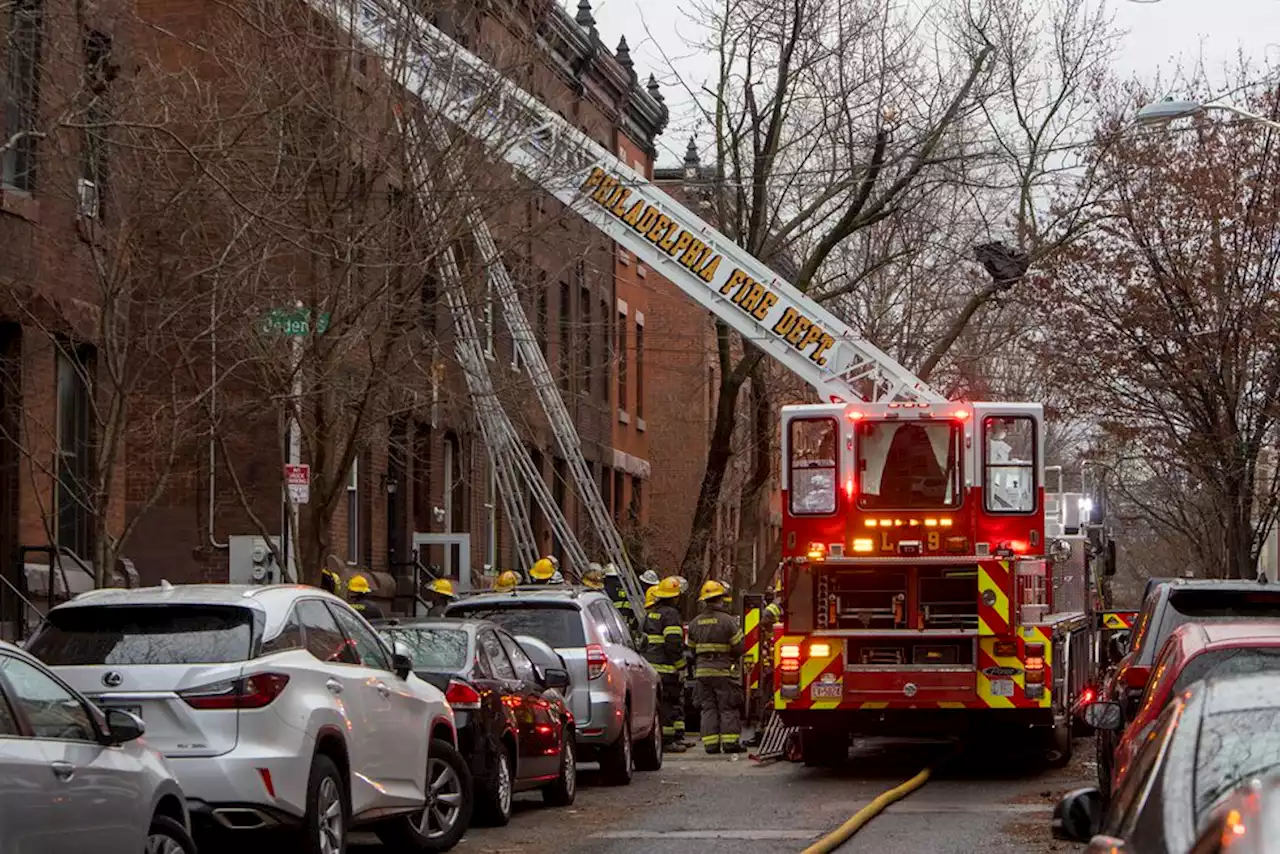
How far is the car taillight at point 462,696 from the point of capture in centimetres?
1401

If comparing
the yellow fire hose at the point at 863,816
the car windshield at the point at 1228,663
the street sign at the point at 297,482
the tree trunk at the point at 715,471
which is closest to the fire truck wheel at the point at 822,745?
the yellow fire hose at the point at 863,816

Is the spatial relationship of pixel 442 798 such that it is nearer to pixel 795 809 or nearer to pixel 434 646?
pixel 434 646

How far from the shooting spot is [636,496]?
4634 centimetres

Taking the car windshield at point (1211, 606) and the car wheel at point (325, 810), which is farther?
the car windshield at point (1211, 606)

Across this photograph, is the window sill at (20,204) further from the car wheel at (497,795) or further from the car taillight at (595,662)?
the car wheel at (497,795)

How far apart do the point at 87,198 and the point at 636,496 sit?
2850cm

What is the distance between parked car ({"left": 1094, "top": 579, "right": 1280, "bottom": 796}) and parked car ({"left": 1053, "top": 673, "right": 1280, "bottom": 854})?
24.3ft

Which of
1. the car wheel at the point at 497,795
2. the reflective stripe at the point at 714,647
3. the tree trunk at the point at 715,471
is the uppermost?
the tree trunk at the point at 715,471

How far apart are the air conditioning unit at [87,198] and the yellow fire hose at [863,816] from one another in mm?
7338

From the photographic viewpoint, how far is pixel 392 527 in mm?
30938

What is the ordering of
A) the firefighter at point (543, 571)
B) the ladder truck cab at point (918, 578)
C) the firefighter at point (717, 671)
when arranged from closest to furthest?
the ladder truck cab at point (918, 578) → the firefighter at point (717, 671) → the firefighter at point (543, 571)

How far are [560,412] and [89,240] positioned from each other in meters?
10.5

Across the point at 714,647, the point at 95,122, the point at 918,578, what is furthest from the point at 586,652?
the point at 95,122

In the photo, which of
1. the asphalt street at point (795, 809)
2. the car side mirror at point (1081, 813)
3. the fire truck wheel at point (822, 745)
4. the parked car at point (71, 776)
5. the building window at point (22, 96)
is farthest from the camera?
the fire truck wheel at point (822, 745)
